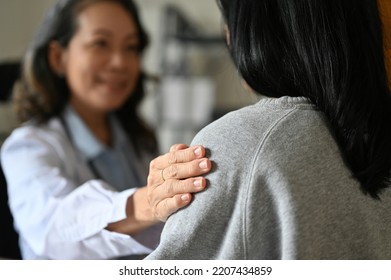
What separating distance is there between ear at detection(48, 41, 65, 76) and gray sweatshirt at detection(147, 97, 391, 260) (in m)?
0.72

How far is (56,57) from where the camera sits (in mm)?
1248

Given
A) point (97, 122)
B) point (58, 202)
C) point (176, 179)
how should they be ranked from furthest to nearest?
point (97, 122) → point (58, 202) → point (176, 179)

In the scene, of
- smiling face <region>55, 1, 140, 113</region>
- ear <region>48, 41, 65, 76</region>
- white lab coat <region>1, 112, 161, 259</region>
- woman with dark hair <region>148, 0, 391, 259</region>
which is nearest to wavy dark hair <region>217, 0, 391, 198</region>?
woman with dark hair <region>148, 0, 391, 259</region>

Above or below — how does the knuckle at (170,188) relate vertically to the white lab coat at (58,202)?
above

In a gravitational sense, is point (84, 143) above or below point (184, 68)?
above

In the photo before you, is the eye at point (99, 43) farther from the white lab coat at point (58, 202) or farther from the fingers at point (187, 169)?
the fingers at point (187, 169)

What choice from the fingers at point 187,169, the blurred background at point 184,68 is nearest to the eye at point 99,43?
the fingers at point 187,169

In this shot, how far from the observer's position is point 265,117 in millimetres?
602

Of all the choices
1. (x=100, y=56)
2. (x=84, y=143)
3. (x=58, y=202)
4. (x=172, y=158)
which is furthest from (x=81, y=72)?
(x=172, y=158)

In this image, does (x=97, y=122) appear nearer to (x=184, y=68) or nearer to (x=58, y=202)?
(x=58, y=202)

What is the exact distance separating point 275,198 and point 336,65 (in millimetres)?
183

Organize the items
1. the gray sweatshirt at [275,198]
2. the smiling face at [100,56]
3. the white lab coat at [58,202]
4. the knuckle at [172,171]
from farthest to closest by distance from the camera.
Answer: the smiling face at [100,56]
the white lab coat at [58,202]
the knuckle at [172,171]
the gray sweatshirt at [275,198]

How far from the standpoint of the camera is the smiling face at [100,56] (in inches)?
46.4

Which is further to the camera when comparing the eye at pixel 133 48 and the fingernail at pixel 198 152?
the eye at pixel 133 48
